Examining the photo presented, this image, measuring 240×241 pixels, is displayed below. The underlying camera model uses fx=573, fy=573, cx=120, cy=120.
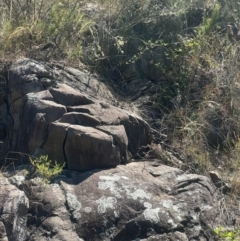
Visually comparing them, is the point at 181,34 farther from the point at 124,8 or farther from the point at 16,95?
the point at 16,95

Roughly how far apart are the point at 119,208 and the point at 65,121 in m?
0.89

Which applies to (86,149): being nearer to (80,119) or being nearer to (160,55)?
(80,119)

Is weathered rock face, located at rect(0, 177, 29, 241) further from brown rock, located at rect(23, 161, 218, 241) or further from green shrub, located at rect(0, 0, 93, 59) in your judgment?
green shrub, located at rect(0, 0, 93, 59)

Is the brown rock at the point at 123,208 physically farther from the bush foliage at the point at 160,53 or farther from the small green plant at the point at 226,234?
the bush foliage at the point at 160,53

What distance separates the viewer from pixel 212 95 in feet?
20.4

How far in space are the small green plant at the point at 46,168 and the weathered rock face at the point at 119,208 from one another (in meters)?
0.08

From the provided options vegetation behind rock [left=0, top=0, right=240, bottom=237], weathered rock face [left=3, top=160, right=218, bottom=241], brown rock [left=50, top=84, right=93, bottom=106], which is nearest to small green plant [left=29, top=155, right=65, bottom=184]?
weathered rock face [left=3, top=160, right=218, bottom=241]

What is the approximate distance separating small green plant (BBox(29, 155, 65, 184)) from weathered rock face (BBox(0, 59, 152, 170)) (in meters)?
0.08

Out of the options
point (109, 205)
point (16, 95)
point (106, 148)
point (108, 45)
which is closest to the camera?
point (109, 205)

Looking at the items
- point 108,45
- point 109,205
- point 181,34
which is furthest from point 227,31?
point 109,205

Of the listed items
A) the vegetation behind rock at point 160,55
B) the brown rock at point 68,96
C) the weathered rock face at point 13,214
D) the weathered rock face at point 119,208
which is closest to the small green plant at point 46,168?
the weathered rock face at point 119,208

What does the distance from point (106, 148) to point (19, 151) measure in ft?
2.46

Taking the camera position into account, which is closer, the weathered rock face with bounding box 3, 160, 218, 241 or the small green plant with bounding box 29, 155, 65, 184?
the weathered rock face with bounding box 3, 160, 218, 241

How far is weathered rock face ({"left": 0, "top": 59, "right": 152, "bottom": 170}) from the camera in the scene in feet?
14.9
